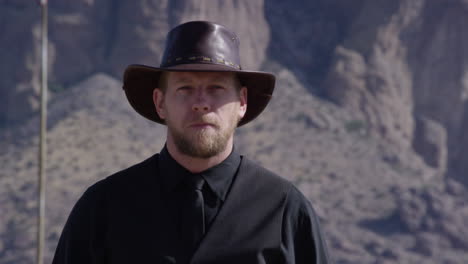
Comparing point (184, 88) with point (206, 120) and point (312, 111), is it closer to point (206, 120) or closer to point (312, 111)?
point (206, 120)

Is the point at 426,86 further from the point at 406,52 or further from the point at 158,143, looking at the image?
the point at 158,143

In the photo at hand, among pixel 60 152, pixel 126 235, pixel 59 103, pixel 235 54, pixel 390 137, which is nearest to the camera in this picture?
pixel 126 235

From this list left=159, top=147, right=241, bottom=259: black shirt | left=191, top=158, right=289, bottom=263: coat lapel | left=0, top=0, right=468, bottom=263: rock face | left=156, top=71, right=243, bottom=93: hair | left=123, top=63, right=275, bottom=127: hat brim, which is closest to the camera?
left=191, top=158, right=289, bottom=263: coat lapel

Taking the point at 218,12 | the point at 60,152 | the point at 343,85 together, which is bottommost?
the point at 60,152

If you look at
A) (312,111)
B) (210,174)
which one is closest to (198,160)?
(210,174)

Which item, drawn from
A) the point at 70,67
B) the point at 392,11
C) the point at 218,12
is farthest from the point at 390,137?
the point at 70,67

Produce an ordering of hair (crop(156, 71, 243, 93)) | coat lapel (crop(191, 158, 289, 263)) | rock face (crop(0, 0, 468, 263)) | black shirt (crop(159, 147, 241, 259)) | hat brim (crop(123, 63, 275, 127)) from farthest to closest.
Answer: rock face (crop(0, 0, 468, 263))
hat brim (crop(123, 63, 275, 127))
hair (crop(156, 71, 243, 93))
black shirt (crop(159, 147, 241, 259))
coat lapel (crop(191, 158, 289, 263))

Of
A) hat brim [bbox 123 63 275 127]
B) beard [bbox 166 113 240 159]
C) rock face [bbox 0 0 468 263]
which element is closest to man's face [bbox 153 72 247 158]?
beard [bbox 166 113 240 159]

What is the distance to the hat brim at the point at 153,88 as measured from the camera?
3.72m

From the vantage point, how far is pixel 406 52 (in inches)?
2579

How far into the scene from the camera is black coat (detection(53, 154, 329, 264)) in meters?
3.37

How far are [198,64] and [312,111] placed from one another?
57616 mm

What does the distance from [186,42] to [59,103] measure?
5535 centimetres

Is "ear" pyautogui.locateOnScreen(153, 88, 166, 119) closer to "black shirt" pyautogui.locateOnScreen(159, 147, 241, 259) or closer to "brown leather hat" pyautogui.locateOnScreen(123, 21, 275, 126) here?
"brown leather hat" pyautogui.locateOnScreen(123, 21, 275, 126)
